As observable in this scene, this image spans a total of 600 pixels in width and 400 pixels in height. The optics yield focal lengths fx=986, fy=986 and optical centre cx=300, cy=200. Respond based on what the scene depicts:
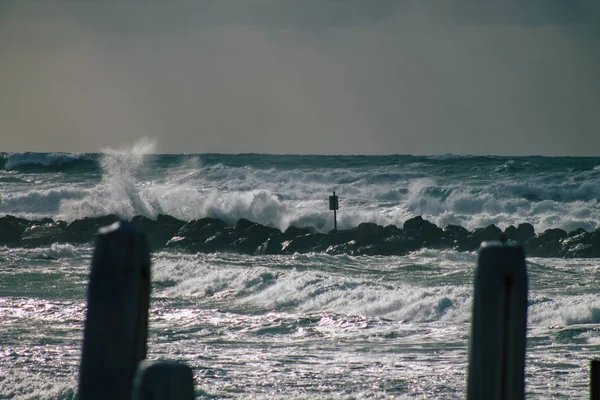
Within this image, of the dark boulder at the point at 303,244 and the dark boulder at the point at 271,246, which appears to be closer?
the dark boulder at the point at 271,246

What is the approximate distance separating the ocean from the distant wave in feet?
58.7

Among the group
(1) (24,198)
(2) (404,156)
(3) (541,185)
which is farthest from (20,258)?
(2) (404,156)

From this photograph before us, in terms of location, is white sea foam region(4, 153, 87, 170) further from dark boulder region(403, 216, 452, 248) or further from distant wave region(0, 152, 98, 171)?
dark boulder region(403, 216, 452, 248)

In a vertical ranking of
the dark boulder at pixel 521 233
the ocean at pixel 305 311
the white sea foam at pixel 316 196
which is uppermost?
the white sea foam at pixel 316 196

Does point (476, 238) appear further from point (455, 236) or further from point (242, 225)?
point (242, 225)

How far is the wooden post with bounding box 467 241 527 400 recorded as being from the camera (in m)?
2.49

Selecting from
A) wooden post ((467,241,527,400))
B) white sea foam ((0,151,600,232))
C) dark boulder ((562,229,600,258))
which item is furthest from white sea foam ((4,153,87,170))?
wooden post ((467,241,527,400))

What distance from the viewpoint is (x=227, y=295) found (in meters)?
17.3

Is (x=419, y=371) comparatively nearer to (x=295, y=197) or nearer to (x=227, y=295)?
(x=227, y=295)

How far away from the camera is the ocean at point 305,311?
9.19 meters

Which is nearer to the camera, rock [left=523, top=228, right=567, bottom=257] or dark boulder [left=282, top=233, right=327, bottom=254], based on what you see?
rock [left=523, top=228, right=567, bottom=257]

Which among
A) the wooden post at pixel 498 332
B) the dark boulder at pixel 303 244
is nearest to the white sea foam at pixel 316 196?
the dark boulder at pixel 303 244

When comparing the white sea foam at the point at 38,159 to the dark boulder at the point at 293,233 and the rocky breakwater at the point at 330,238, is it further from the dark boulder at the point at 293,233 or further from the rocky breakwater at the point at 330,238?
the dark boulder at the point at 293,233

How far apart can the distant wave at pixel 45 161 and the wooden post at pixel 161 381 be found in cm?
5890
